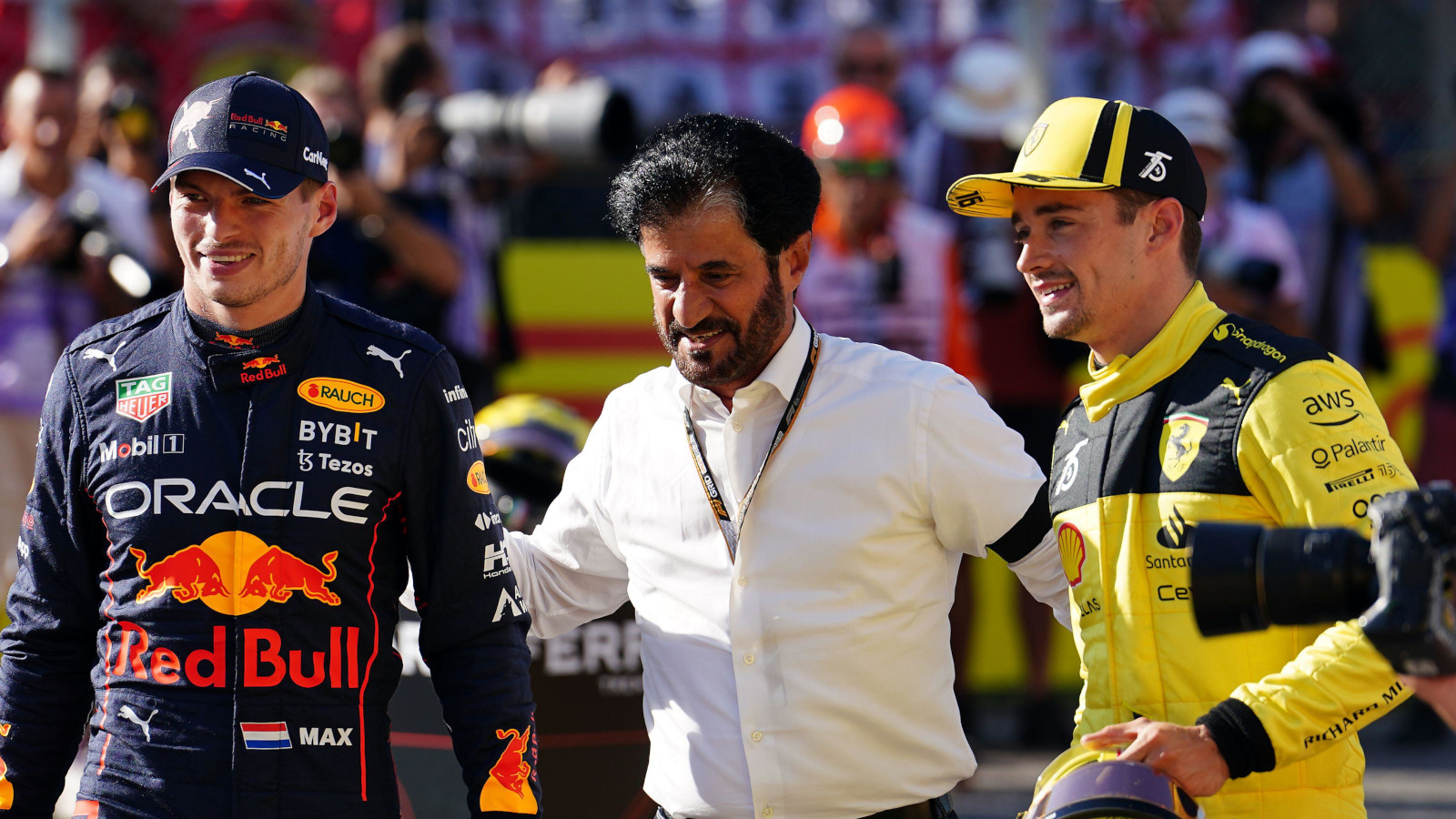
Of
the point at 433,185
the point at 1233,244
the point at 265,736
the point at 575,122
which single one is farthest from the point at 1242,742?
the point at 433,185

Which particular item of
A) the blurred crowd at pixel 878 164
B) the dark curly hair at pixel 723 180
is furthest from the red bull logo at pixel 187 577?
the blurred crowd at pixel 878 164

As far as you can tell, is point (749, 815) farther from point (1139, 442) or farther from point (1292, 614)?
point (1292, 614)

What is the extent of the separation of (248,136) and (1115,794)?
71.2 inches

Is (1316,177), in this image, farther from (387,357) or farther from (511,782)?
(511,782)

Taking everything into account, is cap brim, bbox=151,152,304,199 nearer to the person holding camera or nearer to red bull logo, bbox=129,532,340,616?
red bull logo, bbox=129,532,340,616

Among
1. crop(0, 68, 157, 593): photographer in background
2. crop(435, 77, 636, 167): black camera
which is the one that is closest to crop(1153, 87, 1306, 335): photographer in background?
crop(435, 77, 636, 167): black camera

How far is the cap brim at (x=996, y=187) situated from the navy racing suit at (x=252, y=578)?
1.08 metres

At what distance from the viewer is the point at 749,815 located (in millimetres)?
3092

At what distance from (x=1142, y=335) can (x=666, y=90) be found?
5.78 meters

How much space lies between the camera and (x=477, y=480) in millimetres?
3145

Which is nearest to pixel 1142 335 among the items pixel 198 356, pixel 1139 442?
pixel 1139 442

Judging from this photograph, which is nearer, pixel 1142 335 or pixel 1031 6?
pixel 1142 335

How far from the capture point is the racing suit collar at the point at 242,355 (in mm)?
3000

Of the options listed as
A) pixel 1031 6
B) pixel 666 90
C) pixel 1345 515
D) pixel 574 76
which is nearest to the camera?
pixel 1345 515
